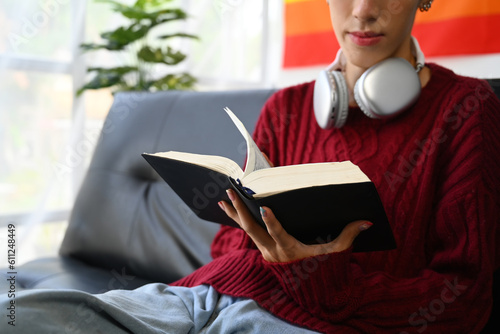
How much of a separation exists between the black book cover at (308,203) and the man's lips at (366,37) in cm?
39

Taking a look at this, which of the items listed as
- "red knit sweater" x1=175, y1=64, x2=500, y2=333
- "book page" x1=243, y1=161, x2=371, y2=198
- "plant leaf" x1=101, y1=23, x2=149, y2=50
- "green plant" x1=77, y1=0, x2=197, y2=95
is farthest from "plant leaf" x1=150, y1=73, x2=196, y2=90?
"book page" x1=243, y1=161, x2=371, y2=198

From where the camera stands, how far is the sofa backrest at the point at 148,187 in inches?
54.1

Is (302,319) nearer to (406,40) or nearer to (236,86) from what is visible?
(406,40)

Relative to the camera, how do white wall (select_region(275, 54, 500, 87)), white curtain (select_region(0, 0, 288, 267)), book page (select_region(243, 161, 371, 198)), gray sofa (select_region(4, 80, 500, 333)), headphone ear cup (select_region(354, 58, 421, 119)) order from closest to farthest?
book page (select_region(243, 161, 371, 198)) → headphone ear cup (select_region(354, 58, 421, 119)) → gray sofa (select_region(4, 80, 500, 333)) → white wall (select_region(275, 54, 500, 87)) → white curtain (select_region(0, 0, 288, 267))

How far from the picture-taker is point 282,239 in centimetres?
78

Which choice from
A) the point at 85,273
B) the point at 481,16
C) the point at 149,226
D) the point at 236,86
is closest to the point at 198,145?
the point at 149,226

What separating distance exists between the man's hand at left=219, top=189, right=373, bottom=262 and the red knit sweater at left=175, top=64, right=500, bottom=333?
1 cm

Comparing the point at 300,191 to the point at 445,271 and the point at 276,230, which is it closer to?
the point at 276,230

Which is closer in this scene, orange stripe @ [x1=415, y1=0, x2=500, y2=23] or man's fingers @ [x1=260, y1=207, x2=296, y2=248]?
man's fingers @ [x1=260, y1=207, x2=296, y2=248]

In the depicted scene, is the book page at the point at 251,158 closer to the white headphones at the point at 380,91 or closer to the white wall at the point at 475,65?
the white headphones at the point at 380,91

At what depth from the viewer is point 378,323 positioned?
0.83 m

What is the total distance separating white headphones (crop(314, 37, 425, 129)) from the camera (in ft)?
3.18

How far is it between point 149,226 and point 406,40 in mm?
826

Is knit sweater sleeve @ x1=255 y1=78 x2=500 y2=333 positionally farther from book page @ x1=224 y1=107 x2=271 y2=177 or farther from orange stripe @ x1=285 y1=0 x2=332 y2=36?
orange stripe @ x1=285 y1=0 x2=332 y2=36
